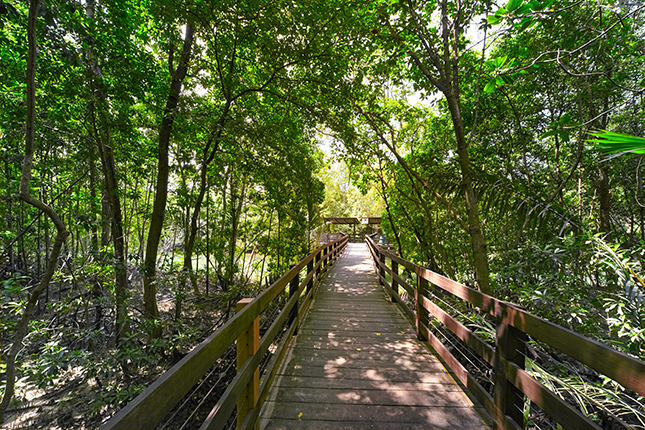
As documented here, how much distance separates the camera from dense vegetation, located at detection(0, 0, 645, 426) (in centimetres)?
292

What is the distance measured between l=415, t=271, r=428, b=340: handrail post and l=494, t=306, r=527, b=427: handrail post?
1.51 meters

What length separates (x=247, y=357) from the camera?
192 cm

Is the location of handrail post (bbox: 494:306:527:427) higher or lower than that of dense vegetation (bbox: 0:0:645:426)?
lower

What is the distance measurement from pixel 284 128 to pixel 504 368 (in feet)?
18.1

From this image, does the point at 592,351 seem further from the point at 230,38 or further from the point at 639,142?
the point at 230,38

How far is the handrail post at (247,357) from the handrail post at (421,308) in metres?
2.24

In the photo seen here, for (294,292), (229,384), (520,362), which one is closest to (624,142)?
(520,362)

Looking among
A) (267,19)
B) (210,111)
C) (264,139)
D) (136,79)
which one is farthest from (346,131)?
(136,79)

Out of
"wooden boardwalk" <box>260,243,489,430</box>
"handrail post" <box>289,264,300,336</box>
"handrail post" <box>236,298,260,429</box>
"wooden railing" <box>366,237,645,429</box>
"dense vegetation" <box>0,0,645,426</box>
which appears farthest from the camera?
"handrail post" <box>289,264,300,336</box>

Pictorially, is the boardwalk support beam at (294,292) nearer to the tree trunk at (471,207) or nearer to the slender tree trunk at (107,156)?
the tree trunk at (471,207)

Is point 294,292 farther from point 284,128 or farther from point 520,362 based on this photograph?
point 284,128

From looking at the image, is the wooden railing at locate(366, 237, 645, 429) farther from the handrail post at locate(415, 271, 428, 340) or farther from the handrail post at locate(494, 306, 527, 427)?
the handrail post at locate(415, 271, 428, 340)

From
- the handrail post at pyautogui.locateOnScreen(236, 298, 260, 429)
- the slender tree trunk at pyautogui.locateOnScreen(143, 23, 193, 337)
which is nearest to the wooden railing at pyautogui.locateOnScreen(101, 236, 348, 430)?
the handrail post at pyautogui.locateOnScreen(236, 298, 260, 429)

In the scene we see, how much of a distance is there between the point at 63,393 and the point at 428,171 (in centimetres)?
746
